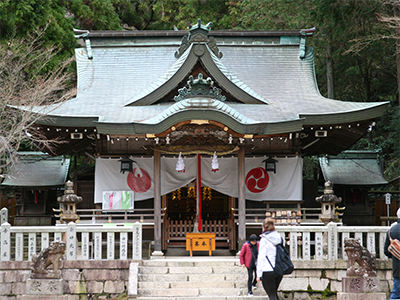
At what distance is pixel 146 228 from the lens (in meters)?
12.4

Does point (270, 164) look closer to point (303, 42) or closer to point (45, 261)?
point (303, 42)

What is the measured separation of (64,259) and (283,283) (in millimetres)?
4248

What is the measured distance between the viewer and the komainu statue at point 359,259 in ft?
28.7

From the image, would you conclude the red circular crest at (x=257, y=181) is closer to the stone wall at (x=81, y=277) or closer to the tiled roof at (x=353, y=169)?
the tiled roof at (x=353, y=169)

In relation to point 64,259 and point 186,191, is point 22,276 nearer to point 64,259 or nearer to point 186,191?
point 64,259

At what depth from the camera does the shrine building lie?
11570mm

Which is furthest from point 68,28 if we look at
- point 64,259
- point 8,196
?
point 64,259

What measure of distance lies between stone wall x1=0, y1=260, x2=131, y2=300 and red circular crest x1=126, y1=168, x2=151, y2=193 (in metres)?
3.58

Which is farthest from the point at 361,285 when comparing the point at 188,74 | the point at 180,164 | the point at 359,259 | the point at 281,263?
the point at 188,74

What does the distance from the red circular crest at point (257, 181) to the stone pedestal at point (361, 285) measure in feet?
15.5

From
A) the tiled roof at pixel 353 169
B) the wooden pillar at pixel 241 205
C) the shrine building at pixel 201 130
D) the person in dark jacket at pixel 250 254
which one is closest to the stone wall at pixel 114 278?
the person in dark jacket at pixel 250 254

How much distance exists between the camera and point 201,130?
11547mm

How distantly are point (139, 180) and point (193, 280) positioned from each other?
162 inches

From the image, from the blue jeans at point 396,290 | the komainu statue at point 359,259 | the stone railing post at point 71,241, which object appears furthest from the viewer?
the stone railing post at point 71,241
